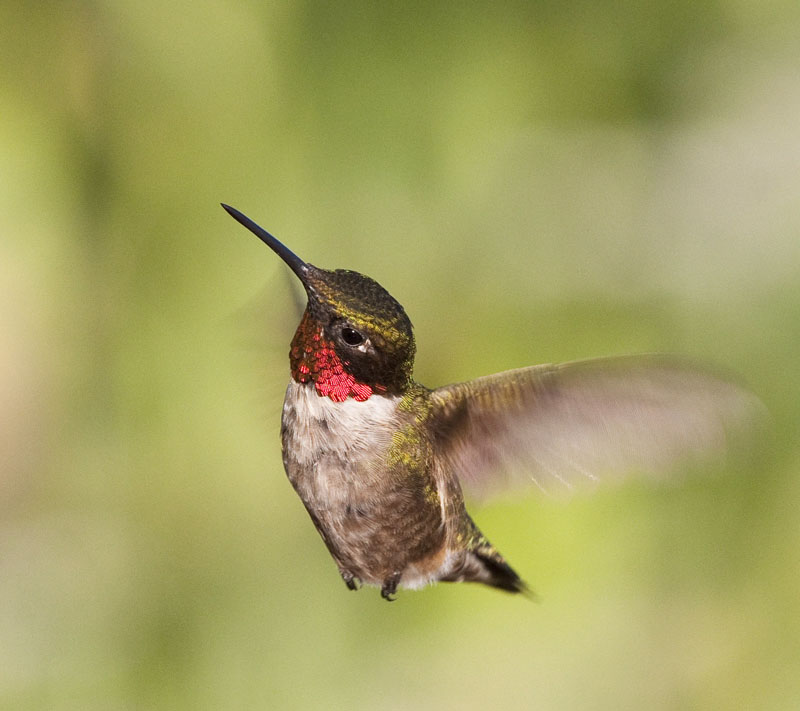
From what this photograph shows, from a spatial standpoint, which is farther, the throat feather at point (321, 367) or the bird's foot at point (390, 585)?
the bird's foot at point (390, 585)

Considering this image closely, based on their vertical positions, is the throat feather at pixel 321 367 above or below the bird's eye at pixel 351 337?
below

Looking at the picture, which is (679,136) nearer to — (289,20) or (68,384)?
(289,20)

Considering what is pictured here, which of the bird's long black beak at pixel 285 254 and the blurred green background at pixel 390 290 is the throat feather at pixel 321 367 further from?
the blurred green background at pixel 390 290

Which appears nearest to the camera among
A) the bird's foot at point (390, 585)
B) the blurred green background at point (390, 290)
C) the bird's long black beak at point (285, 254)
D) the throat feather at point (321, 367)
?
the bird's long black beak at point (285, 254)

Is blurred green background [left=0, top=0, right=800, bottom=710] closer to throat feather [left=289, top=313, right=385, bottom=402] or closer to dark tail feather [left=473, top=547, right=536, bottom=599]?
dark tail feather [left=473, top=547, right=536, bottom=599]

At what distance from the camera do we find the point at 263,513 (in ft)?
9.72

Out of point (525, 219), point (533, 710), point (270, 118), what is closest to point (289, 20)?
point (270, 118)

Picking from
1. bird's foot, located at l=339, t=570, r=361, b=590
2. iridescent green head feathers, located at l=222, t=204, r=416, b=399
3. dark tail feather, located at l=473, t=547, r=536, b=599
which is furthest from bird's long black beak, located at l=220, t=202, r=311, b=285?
dark tail feather, located at l=473, t=547, r=536, b=599

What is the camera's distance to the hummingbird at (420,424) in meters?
1.12

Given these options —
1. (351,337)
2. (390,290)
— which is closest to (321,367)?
(351,337)

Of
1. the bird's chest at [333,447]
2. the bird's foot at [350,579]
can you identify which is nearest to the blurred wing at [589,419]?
the bird's chest at [333,447]

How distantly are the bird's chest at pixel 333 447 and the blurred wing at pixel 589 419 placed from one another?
14 centimetres

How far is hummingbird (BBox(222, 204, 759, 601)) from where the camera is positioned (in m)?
1.12

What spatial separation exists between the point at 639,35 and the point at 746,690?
2215 mm
